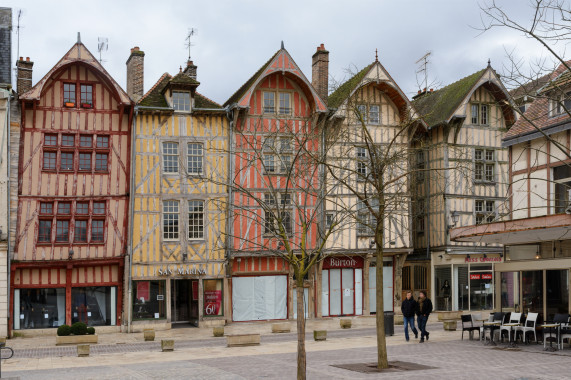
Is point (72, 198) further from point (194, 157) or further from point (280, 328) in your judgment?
point (280, 328)

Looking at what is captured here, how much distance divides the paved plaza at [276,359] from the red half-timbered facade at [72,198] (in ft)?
10.5

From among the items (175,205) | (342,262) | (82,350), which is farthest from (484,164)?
(82,350)

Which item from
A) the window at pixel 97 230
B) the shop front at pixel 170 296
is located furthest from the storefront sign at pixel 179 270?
the window at pixel 97 230

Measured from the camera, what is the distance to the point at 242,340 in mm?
21109

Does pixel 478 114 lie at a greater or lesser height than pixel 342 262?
greater

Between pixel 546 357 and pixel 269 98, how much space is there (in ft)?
57.4

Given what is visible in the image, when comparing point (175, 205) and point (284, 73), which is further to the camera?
point (284, 73)

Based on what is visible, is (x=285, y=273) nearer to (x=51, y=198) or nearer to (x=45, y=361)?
(x=51, y=198)

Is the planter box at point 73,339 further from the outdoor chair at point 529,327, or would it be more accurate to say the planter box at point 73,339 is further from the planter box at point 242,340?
the outdoor chair at point 529,327

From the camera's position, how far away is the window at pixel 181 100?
2934 centimetres

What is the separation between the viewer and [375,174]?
49.9 feet

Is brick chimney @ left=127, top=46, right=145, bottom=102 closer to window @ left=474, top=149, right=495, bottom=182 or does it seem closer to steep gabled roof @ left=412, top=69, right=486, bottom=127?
steep gabled roof @ left=412, top=69, right=486, bottom=127

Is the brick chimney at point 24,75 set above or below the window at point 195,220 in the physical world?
above

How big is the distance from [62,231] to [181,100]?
23.4 ft
